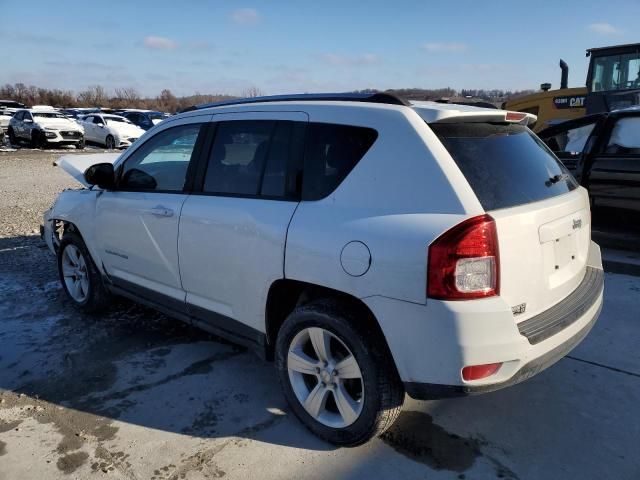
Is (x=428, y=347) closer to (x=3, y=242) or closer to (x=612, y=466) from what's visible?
(x=612, y=466)

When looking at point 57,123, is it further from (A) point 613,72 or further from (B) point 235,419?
(B) point 235,419

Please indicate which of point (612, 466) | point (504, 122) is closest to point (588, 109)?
point (504, 122)

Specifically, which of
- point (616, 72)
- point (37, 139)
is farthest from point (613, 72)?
point (37, 139)

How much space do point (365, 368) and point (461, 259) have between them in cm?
72

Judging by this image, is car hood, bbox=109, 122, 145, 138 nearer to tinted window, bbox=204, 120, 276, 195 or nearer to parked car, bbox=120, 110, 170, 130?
parked car, bbox=120, 110, 170, 130

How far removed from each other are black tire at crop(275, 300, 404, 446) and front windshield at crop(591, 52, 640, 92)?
35.3ft

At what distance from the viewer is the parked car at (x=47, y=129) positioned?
22328 mm

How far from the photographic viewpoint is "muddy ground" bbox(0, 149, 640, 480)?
264 centimetres

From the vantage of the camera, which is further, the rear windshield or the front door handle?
the front door handle

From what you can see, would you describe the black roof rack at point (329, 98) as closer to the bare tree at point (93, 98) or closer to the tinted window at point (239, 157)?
the tinted window at point (239, 157)

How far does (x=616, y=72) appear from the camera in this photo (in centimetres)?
1120

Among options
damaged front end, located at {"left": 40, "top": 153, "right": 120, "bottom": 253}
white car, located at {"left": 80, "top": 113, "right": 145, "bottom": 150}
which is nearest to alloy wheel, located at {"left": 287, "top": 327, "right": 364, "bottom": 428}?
damaged front end, located at {"left": 40, "top": 153, "right": 120, "bottom": 253}

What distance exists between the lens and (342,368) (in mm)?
2727

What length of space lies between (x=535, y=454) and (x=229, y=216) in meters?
2.08
